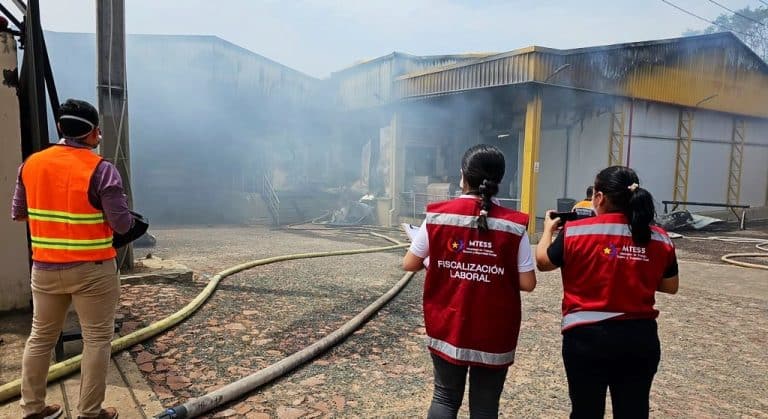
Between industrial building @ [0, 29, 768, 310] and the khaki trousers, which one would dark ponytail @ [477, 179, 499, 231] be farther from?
industrial building @ [0, 29, 768, 310]

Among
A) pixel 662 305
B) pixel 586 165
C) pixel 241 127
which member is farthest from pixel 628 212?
pixel 241 127

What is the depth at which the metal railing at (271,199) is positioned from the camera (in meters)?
18.0

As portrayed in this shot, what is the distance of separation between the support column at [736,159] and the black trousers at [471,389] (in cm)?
2085

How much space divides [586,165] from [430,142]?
559cm

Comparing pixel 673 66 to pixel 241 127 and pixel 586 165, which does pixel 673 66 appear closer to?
pixel 586 165

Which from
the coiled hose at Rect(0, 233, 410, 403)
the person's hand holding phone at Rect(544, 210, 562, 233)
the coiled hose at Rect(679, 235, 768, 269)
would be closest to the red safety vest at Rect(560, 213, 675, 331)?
the person's hand holding phone at Rect(544, 210, 562, 233)

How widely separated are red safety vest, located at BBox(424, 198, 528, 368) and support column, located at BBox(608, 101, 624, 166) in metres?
14.0

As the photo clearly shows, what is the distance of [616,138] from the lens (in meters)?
14.6

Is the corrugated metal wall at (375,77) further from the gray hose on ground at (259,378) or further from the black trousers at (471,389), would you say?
the black trousers at (471,389)

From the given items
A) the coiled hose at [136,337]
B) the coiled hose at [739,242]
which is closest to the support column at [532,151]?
the coiled hose at [739,242]

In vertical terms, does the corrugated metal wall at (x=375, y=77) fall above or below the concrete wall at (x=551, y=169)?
above

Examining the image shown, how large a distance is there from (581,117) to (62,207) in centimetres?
1507

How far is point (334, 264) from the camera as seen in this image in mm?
7766

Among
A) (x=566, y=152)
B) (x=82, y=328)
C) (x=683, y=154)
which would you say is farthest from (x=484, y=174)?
(x=683, y=154)
